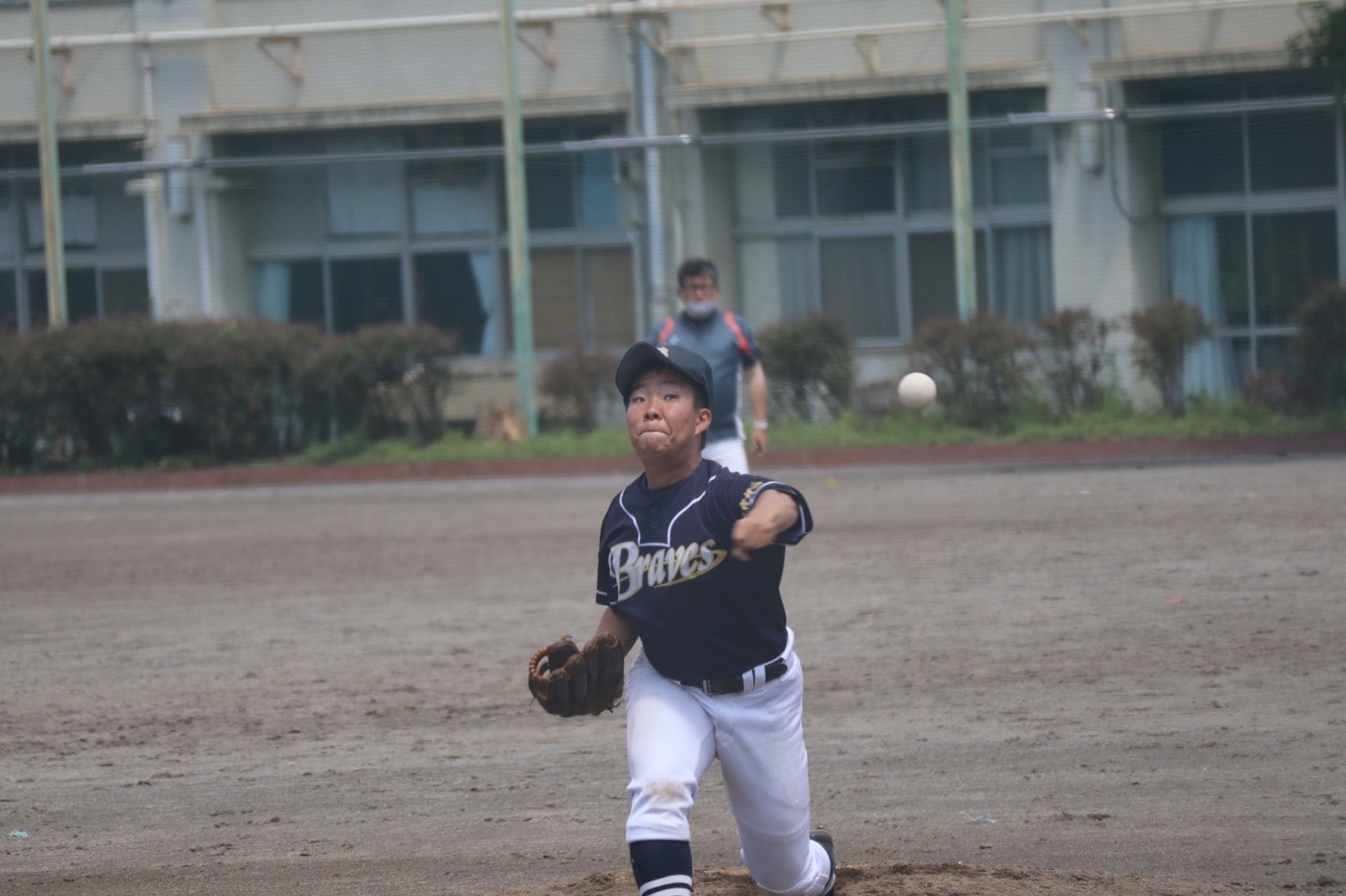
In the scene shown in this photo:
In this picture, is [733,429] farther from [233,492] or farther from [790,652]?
[233,492]

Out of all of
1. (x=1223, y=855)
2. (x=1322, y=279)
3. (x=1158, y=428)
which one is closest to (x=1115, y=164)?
(x=1322, y=279)

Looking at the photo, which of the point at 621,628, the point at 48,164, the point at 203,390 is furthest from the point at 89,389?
the point at 621,628

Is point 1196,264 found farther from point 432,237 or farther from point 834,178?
point 432,237

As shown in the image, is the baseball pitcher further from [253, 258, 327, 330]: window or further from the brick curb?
[253, 258, 327, 330]: window

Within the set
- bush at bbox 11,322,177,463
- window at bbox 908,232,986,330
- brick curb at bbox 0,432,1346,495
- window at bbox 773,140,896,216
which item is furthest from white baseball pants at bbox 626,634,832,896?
window at bbox 773,140,896,216

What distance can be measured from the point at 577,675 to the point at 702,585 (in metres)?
0.43

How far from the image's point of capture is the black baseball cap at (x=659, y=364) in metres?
Answer: 4.60

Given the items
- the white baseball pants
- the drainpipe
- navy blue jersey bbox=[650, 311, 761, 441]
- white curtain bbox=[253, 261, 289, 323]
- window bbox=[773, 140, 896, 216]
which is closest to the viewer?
the white baseball pants

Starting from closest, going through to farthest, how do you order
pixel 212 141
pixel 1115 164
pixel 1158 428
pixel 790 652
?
pixel 790 652, pixel 1158 428, pixel 1115 164, pixel 212 141

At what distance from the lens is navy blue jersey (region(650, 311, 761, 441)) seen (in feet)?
34.9

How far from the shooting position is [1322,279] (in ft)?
65.7

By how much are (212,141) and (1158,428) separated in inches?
579

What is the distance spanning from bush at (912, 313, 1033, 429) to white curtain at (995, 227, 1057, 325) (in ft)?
11.9

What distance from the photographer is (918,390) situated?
8273mm
